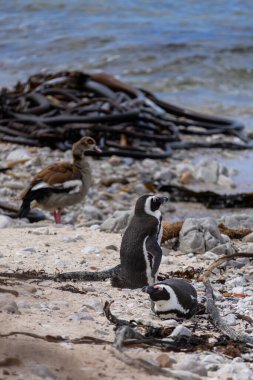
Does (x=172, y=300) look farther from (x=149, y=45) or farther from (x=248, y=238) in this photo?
(x=149, y=45)

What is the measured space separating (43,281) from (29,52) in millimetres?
16115

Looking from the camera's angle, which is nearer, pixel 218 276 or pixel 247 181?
pixel 218 276

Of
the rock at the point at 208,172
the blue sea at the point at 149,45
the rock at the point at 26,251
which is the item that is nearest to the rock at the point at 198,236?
the rock at the point at 26,251

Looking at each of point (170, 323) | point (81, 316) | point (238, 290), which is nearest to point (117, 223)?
point (238, 290)

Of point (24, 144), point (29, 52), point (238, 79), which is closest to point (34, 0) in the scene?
point (29, 52)

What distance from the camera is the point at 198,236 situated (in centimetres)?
679

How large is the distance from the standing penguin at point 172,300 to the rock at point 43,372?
50.7 inches

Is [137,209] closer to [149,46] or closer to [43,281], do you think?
[43,281]

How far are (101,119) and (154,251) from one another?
20.2 feet

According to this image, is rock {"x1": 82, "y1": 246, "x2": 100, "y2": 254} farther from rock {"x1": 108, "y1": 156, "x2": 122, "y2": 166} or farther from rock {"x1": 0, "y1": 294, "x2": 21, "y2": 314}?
rock {"x1": 108, "y1": 156, "x2": 122, "y2": 166}

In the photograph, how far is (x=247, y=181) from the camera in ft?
35.6

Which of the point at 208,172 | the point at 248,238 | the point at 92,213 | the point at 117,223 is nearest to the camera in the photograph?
the point at 248,238

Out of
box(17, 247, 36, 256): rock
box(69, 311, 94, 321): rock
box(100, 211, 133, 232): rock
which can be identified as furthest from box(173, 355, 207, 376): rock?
box(100, 211, 133, 232): rock

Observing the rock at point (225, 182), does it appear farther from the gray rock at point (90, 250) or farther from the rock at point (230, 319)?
the rock at point (230, 319)
